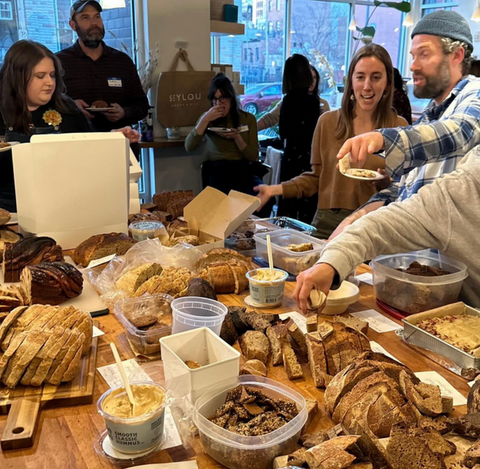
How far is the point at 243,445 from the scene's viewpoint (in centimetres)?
92

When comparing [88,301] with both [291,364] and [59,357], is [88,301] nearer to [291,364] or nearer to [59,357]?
[59,357]

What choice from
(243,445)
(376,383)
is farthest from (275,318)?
(243,445)

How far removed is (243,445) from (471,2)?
27.1 ft

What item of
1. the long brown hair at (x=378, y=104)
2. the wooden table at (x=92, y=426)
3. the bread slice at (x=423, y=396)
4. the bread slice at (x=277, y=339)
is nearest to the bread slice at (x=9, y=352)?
the wooden table at (x=92, y=426)

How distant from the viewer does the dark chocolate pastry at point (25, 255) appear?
5.83 ft

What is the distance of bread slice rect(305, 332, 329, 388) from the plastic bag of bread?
623 millimetres

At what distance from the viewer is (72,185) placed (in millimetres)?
2062

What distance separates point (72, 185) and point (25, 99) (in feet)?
3.05

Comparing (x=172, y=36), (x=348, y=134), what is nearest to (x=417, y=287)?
(x=348, y=134)

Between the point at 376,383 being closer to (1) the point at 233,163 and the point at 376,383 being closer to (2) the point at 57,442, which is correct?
(2) the point at 57,442

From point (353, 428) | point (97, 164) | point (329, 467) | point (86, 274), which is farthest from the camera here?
point (97, 164)

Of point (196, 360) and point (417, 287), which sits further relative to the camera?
point (417, 287)

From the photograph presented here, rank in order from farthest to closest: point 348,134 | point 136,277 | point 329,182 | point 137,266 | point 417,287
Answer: point 329,182
point 348,134
point 137,266
point 136,277
point 417,287

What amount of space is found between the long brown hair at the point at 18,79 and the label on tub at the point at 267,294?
172 centimetres
